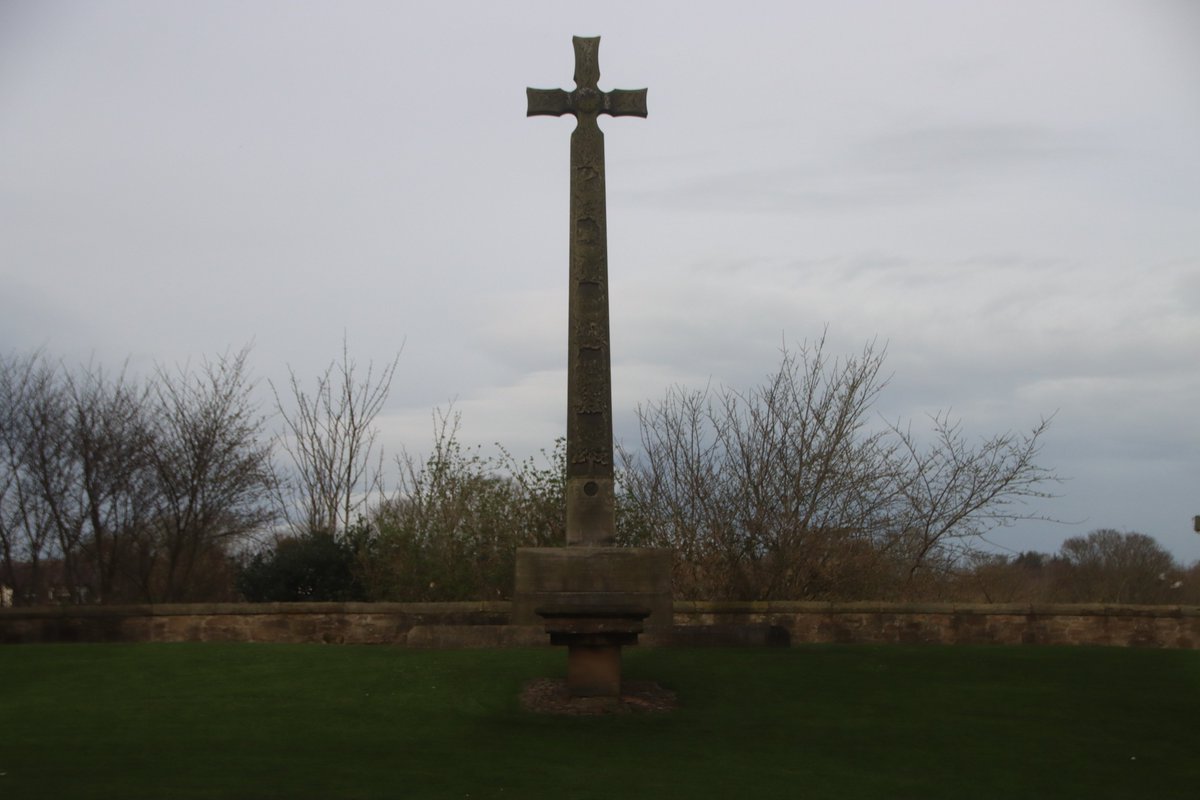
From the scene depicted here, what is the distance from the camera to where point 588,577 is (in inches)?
477

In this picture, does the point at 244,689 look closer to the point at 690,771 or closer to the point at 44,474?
the point at 690,771

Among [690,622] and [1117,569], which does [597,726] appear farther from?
[1117,569]

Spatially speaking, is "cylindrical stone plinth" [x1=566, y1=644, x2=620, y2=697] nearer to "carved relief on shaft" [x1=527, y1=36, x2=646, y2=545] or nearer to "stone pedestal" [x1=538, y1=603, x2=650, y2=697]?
"stone pedestal" [x1=538, y1=603, x2=650, y2=697]

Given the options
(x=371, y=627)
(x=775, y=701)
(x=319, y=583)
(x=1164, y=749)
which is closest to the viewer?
(x=1164, y=749)

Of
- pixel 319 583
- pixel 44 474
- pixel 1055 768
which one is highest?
pixel 44 474

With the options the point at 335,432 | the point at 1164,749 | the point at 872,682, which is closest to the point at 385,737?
the point at 872,682

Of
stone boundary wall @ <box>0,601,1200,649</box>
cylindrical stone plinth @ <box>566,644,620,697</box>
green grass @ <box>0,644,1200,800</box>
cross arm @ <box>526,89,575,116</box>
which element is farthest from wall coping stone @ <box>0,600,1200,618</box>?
cross arm @ <box>526,89,575,116</box>

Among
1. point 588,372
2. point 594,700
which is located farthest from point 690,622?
point 588,372

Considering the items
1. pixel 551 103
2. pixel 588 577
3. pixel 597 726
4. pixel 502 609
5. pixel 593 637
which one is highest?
pixel 551 103

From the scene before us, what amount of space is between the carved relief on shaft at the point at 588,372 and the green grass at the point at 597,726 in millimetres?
1993

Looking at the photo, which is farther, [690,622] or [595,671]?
[690,622]

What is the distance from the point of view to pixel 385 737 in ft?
36.4

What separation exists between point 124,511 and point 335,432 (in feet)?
18.4

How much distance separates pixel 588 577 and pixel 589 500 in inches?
32.6
